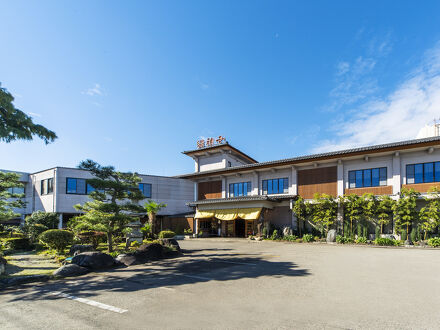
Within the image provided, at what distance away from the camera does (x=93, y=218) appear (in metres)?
13.2

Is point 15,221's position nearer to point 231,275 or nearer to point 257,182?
point 257,182

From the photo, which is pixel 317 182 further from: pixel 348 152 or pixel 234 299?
pixel 234 299

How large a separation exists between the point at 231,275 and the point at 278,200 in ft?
56.6

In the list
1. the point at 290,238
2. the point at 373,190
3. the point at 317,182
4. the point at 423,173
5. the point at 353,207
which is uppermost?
the point at 423,173

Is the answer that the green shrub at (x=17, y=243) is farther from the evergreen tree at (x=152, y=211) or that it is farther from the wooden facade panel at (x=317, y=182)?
the wooden facade panel at (x=317, y=182)

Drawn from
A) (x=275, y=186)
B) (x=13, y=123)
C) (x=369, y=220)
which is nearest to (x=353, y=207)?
(x=369, y=220)

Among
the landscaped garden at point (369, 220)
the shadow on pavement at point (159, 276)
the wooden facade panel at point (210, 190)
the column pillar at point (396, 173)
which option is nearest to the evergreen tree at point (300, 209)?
the landscaped garden at point (369, 220)

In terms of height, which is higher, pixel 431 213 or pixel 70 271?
pixel 431 213

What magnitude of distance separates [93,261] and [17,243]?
10.1 metres

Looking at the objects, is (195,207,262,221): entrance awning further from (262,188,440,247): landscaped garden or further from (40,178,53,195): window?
(40,178,53,195): window

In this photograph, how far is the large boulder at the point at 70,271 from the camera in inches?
376

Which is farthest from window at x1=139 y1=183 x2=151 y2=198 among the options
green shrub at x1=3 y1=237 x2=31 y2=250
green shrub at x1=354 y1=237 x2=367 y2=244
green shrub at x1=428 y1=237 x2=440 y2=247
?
green shrub at x1=428 y1=237 x2=440 y2=247

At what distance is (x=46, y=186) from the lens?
29.3 meters

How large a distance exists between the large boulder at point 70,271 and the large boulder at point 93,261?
15.4 inches
